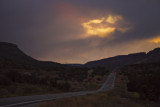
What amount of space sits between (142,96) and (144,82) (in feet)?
6.57

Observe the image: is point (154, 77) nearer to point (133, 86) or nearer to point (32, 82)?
point (133, 86)

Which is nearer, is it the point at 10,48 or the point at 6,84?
the point at 6,84

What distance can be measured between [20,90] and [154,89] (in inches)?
695

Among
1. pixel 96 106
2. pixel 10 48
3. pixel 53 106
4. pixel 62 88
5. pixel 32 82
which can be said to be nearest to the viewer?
pixel 53 106

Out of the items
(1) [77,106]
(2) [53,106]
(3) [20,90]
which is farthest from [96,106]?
(3) [20,90]

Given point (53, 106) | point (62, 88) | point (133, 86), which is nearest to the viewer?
point (53, 106)

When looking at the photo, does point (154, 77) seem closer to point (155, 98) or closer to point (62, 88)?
point (155, 98)

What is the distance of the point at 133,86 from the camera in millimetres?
30250

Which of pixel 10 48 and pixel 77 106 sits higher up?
pixel 10 48

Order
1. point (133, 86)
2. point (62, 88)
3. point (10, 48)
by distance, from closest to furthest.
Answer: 1. point (133, 86)
2. point (62, 88)
3. point (10, 48)

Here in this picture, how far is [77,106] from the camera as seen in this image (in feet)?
42.9

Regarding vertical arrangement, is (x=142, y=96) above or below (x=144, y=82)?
below

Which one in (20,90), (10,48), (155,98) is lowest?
(155,98)

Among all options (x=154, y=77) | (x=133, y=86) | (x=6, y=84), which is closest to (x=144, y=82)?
(x=154, y=77)
